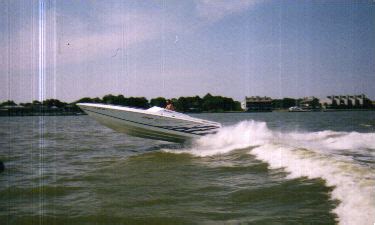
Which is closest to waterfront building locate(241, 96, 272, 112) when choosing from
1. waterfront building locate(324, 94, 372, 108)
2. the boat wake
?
waterfront building locate(324, 94, 372, 108)

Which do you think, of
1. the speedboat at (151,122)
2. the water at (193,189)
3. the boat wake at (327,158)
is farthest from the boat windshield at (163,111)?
the water at (193,189)

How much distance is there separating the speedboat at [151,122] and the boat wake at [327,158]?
511 mm

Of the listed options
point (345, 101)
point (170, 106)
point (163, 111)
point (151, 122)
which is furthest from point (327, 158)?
point (345, 101)

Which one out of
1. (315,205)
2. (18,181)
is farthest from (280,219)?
(18,181)

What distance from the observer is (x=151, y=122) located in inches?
498

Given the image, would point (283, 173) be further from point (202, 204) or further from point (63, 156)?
point (63, 156)

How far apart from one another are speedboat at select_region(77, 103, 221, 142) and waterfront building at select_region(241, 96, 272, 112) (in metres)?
85.8

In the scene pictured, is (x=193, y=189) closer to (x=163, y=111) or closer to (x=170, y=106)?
(x=163, y=111)

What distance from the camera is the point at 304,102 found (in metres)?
97.1

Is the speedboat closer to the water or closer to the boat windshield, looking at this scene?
the boat windshield

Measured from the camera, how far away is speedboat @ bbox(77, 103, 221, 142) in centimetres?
1254

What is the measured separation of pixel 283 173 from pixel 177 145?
7.44 meters

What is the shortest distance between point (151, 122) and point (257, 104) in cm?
8731

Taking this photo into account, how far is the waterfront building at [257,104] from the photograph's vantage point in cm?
9697
